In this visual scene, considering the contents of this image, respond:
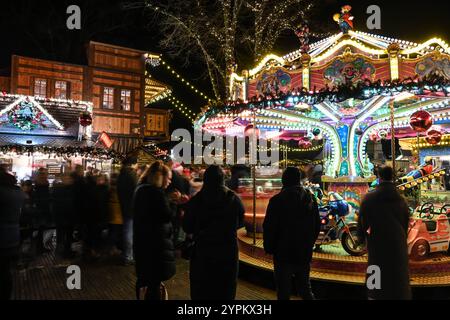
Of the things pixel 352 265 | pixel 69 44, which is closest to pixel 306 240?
pixel 352 265

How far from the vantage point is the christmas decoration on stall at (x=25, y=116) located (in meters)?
16.5

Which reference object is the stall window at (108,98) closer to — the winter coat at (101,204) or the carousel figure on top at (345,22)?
the winter coat at (101,204)

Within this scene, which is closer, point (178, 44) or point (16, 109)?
point (16, 109)

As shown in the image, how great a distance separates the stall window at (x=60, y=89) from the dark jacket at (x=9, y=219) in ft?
55.3

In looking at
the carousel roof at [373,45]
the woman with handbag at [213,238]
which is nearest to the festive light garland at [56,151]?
the carousel roof at [373,45]

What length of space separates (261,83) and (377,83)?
2.87 meters

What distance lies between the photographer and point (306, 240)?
4.08 meters

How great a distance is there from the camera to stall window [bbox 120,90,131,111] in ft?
70.6

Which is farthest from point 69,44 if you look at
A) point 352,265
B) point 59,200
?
point 352,265
